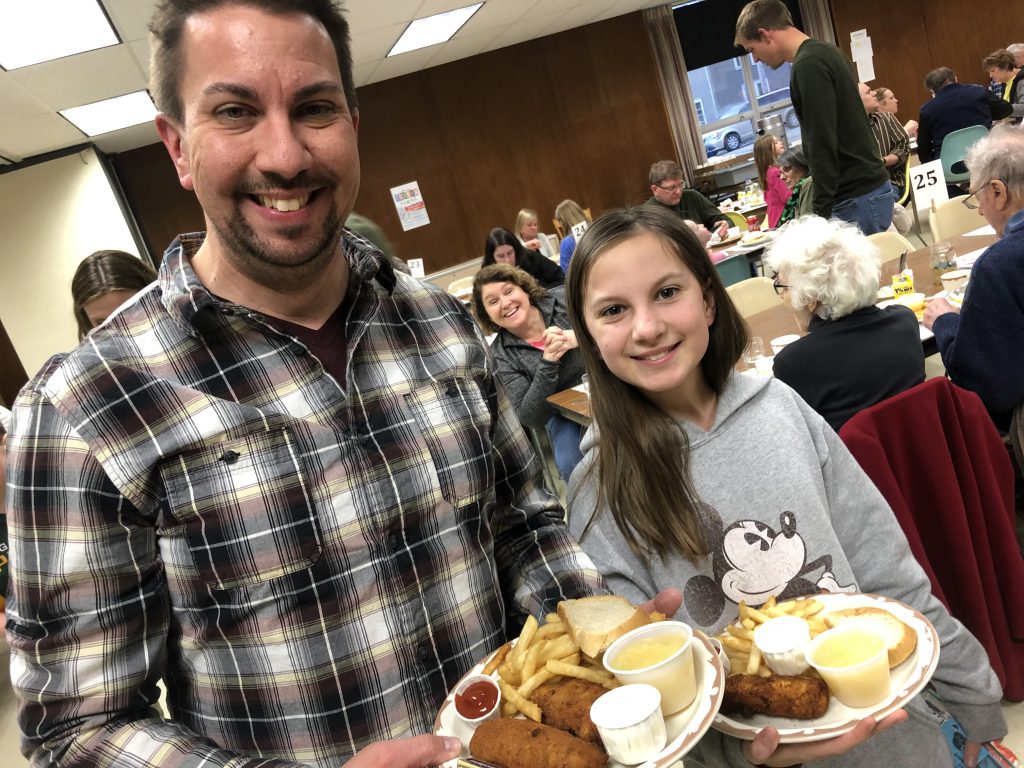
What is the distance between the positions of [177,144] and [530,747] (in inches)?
37.5

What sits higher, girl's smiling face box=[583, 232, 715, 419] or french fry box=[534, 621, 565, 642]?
girl's smiling face box=[583, 232, 715, 419]

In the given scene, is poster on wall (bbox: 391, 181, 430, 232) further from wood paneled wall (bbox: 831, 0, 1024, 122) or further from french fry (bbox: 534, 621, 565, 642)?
french fry (bbox: 534, 621, 565, 642)

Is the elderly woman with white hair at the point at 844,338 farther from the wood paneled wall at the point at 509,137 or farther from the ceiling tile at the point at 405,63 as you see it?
the wood paneled wall at the point at 509,137

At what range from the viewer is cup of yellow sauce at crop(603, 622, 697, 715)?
3.00 ft

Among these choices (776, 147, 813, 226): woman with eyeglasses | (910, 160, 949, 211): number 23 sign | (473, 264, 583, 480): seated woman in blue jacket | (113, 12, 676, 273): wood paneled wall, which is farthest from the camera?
(113, 12, 676, 273): wood paneled wall

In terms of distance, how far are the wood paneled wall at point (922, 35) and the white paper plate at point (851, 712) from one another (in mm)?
12385

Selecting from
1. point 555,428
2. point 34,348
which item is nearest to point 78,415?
point 555,428

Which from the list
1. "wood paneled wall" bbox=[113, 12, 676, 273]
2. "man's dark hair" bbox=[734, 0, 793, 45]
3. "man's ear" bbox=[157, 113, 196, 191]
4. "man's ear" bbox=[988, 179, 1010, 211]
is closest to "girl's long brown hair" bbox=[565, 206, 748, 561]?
"man's ear" bbox=[157, 113, 196, 191]

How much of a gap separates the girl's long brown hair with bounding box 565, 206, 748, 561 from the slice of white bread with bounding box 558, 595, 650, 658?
43 cm

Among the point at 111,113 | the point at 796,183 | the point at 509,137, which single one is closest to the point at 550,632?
the point at 796,183

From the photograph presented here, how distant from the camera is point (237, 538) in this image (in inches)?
40.3

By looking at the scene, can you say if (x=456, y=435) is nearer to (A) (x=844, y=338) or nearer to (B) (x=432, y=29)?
(A) (x=844, y=338)

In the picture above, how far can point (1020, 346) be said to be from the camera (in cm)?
238

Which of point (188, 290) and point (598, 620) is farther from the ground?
point (188, 290)
